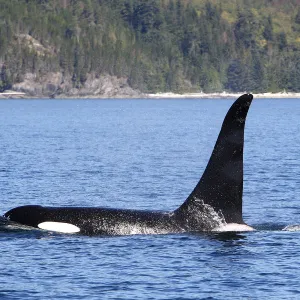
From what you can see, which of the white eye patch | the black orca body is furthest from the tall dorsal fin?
the white eye patch

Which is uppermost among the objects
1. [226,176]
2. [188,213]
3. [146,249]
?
[226,176]

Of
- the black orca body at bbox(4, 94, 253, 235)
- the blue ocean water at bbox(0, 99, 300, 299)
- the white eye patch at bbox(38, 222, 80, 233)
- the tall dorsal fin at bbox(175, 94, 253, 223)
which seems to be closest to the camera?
the blue ocean water at bbox(0, 99, 300, 299)

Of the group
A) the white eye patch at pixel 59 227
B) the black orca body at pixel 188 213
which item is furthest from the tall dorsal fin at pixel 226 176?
the white eye patch at pixel 59 227

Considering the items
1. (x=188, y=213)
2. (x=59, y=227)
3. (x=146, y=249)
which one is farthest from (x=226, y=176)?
(x=59, y=227)

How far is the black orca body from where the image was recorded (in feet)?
69.6

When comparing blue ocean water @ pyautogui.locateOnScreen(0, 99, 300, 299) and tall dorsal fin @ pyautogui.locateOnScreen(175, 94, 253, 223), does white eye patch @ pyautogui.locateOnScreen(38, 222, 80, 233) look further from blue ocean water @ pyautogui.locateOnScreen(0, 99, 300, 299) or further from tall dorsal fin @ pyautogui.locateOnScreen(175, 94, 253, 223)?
tall dorsal fin @ pyautogui.locateOnScreen(175, 94, 253, 223)

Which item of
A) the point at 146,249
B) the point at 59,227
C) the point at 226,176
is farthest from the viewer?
the point at 59,227

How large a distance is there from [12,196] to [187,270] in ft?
49.6

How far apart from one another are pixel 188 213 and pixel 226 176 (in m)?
1.35

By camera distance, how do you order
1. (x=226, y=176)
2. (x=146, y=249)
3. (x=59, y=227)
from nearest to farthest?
(x=146, y=249) → (x=226, y=176) → (x=59, y=227)

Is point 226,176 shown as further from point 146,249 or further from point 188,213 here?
point 146,249

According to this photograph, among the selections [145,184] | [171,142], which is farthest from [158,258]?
[171,142]

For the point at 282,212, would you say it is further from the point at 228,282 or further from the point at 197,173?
the point at 197,173

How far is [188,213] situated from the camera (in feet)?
71.7
